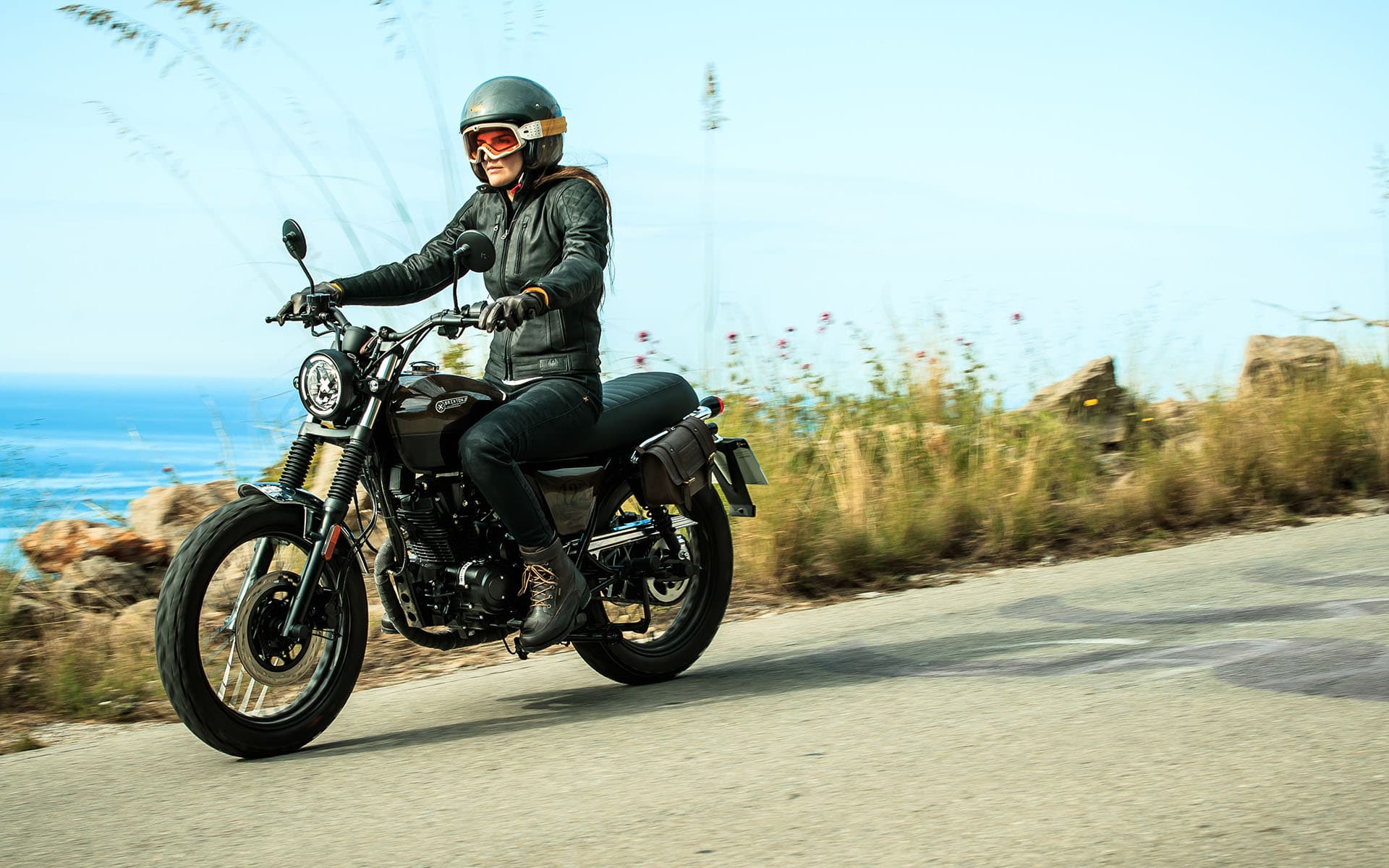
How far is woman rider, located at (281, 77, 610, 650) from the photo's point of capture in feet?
16.2

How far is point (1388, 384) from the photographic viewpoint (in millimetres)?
10680

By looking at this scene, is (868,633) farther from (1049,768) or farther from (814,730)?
(1049,768)

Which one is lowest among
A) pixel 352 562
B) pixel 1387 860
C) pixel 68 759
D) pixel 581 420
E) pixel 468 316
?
pixel 1387 860

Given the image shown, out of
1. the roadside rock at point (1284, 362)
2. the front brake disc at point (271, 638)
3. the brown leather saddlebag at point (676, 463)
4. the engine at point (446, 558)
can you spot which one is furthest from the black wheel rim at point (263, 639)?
the roadside rock at point (1284, 362)

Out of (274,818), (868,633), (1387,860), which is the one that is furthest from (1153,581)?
(274,818)

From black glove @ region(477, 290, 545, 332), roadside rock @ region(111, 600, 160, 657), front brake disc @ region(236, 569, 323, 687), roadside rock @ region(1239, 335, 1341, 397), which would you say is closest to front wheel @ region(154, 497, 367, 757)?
front brake disc @ region(236, 569, 323, 687)

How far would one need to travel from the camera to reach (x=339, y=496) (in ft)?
15.3

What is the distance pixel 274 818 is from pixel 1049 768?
87.0 inches

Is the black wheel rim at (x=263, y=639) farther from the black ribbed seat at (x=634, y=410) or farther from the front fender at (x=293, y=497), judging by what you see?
the black ribbed seat at (x=634, y=410)

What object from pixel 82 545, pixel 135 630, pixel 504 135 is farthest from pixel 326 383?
pixel 82 545

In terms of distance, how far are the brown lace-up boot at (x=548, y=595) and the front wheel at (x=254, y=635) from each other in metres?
0.58

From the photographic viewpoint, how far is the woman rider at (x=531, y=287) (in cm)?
493

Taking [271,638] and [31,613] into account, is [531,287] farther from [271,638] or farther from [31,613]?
[31,613]

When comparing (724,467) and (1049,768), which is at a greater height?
(724,467)
